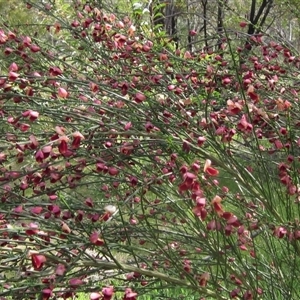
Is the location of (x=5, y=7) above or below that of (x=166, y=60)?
below

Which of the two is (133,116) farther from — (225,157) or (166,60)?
(166,60)

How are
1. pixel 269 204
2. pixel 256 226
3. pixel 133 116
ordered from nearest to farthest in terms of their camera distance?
pixel 256 226 → pixel 269 204 → pixel 133 116

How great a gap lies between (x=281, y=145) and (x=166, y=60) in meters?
0.92

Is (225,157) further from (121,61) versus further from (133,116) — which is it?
(121,61)

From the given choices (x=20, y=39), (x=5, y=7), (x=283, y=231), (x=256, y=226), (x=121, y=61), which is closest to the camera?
(x=283, y=231)

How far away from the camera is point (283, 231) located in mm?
1952

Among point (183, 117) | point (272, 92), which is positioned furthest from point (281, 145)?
point (272, 92)

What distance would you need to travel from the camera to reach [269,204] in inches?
87.8

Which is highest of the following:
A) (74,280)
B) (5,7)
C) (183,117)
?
(183,117)

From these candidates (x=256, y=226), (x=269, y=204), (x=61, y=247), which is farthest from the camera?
(x=269, y=204)

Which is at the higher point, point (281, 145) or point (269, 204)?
point (281, 145)

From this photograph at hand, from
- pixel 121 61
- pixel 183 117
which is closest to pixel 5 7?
pixel 121 61

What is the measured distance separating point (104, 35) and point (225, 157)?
1.13 metres

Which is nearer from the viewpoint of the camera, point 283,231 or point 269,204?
point 283,231
